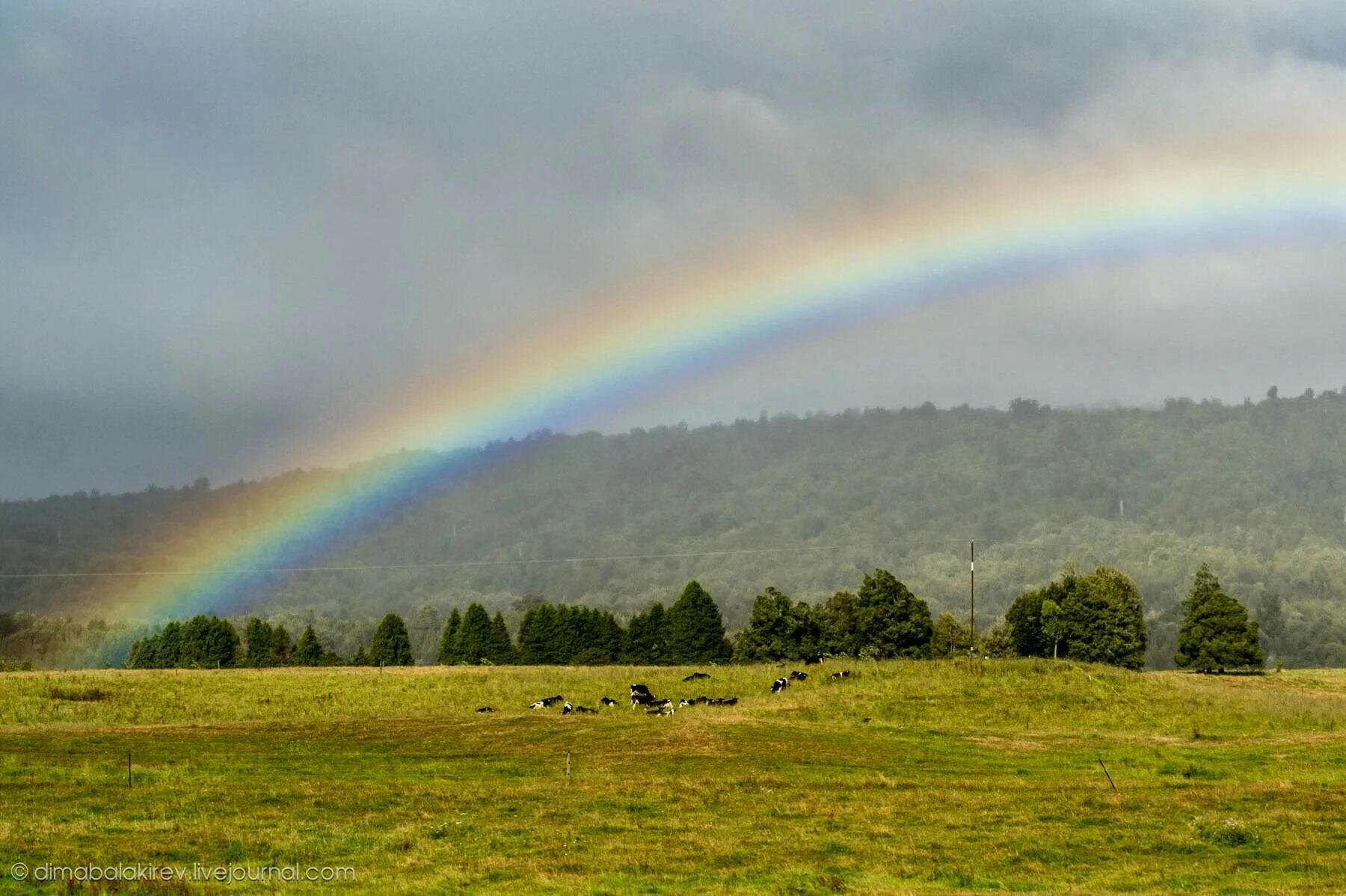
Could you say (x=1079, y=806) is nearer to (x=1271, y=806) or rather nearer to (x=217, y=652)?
(x=1271, y=806)

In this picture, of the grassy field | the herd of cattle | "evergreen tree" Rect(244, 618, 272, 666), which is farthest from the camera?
"evergreen tree" Rect(244, 618, 272, 666)

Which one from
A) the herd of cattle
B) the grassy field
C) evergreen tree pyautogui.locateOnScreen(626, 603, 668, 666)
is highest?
evergreen tree pyautogui.locateOnScreen(626, 603, 668, 666)

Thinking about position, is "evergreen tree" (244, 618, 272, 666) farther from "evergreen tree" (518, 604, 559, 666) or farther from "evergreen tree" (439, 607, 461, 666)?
"evergreen tree" (518, 604, 559, 666)

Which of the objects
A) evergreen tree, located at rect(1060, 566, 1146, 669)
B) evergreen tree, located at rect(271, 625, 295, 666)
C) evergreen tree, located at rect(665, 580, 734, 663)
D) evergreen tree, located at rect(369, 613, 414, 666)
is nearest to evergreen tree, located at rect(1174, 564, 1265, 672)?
evergreen tree, located at rect(1060, 566, 1146, 669)

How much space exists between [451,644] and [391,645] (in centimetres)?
653

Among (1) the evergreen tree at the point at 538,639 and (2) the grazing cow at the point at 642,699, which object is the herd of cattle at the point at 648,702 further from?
(1) the evergreen tree at the point at 538,639

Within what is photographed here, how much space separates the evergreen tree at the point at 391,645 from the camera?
13612cm

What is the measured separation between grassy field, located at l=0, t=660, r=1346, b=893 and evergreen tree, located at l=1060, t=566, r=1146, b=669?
44897mm

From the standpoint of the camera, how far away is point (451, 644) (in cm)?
13825

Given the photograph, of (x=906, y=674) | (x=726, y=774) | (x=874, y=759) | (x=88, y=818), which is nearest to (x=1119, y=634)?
(x=906, y=674)

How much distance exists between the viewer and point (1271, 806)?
34.1 metres

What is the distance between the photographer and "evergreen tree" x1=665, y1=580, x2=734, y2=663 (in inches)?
5157

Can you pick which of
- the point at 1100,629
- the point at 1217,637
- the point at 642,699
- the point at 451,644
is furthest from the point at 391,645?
the point at 1217,637

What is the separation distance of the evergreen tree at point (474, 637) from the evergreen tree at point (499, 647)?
11.8 inches
